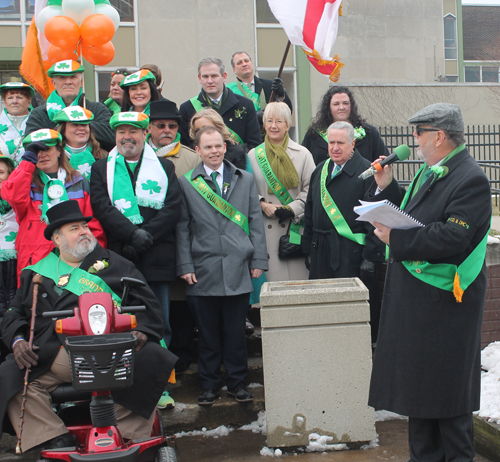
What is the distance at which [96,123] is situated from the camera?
17.6ft

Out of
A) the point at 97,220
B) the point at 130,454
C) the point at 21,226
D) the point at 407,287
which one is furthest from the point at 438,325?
the point at 21,226

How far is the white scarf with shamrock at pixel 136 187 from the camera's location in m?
4.66

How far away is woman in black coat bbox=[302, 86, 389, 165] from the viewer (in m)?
5.61

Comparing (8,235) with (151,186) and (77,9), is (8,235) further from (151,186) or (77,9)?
(77,9)

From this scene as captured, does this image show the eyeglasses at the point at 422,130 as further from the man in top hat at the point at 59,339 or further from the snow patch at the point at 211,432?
the snow patch at the point at 211,432

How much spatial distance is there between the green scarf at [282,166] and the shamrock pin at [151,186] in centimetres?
115

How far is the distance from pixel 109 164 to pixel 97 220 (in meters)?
0.44

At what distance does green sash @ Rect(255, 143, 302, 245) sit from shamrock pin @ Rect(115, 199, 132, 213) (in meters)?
1.32

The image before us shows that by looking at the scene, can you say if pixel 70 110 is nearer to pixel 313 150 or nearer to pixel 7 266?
pixel 7 266

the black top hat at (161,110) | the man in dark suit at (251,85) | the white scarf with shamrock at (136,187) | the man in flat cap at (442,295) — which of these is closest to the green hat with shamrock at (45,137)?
the white scarf with shamrock at (136,187)

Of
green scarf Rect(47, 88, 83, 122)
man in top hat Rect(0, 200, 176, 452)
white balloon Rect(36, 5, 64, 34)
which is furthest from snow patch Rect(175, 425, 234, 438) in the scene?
white balloon Rect(36, 5, 64, 34)

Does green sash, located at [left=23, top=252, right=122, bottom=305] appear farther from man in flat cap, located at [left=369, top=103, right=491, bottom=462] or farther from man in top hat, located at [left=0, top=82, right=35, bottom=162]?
man in flat cap, located at [left=369, top=103, right=491, bottom=462]

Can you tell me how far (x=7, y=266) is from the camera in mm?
4738

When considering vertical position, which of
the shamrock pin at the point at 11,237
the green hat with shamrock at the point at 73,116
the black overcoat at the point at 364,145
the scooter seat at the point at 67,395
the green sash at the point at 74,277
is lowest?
the scooter seat at the point at 67,395
